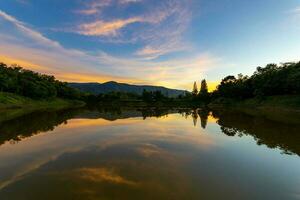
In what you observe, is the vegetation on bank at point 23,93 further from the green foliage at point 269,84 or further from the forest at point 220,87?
the green foliage at point 269,84

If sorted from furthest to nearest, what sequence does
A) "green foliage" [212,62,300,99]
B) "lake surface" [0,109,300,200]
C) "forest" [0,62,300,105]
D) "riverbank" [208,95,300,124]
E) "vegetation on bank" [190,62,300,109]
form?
"forest" [0,62,300,105]
"green foliage" [212,62,300,99]
"vegetation on bank" [190,62,300,109]
"riverbank" [208,95,300,124]
"lake surface" [0,109,300,200]

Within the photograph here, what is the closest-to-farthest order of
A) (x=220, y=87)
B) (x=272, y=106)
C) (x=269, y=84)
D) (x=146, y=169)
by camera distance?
(x=146, y=169), (x=272, y=106), (x=269, y=84), (x=220, y=87)

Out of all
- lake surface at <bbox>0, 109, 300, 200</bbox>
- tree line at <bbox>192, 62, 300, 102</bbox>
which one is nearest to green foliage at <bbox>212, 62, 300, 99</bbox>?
tree line at <bbox>192, 62, 300, 102</bbox>

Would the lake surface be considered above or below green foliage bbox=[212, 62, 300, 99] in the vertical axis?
below

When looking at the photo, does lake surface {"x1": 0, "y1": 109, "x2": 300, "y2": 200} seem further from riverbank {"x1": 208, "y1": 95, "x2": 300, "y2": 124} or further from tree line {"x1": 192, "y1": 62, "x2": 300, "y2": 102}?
tree line {"x1": 192, "y1": 62, "x2": 300, "y2": 102}

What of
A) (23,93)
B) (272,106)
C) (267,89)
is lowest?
(23,93)

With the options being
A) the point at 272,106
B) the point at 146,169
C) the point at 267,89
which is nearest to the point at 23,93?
the point at 272,106

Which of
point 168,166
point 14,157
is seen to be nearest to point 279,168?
point 168,166

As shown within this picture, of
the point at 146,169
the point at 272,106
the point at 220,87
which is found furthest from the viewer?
the point at 220,87

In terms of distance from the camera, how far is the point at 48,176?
37.2 ft

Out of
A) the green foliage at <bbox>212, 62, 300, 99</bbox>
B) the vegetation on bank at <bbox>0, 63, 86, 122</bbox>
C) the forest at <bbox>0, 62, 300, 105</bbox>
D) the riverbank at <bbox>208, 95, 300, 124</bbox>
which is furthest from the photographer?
the forest at <bbox>0, 62, 300, 105</bbox>

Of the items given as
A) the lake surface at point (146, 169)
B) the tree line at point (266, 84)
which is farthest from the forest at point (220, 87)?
the lake surface at point (146, 169)

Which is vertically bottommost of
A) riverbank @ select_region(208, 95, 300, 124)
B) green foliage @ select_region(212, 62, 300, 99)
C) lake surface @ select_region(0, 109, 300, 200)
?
lake surface @ select_region(0, 109, 300, 200)

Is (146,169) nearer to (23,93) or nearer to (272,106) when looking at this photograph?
(272,106)
